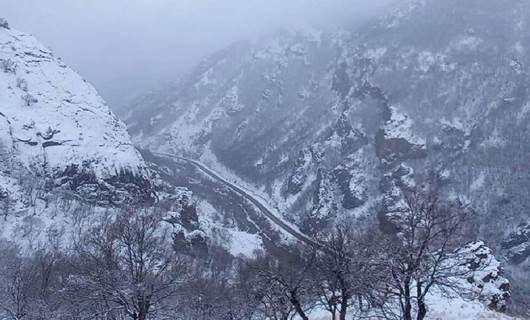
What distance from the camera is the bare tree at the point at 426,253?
3162cm

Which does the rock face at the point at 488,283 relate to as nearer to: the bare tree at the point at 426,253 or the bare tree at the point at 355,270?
the bare tree at the point at 355,270

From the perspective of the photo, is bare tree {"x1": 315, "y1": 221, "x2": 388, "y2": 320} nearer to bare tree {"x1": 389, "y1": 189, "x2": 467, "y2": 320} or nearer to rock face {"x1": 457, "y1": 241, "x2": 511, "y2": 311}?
bare tree {"x1": 389, "y1": 189, "x2": 467, "y2": 320}

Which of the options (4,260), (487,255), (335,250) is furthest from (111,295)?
(4,260)

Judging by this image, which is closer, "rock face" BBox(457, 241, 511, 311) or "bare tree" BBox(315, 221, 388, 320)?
"bare tree" BBox(315, 221, 388, 320)

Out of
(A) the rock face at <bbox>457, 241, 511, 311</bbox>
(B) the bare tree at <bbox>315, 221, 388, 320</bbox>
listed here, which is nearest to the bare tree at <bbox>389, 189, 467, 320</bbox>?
(B) the bare tree at <bbox>315, 221, 388, 320</bbox>

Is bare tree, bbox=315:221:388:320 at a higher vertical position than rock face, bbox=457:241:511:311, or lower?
lower

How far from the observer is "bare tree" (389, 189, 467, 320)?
104ft

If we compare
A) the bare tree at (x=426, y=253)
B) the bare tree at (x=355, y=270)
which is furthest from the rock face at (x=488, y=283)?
the bare tree at (x=426, y=253)

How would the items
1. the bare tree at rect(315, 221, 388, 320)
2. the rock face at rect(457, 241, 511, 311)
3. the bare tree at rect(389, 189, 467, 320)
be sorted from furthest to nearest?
the rock face at rect(457, 241, 511, 311) < the bare tree at rect(315, 221, 388, 320) < the bare tree at rect(389, 189, 467, 320)

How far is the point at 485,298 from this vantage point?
49000 millimetres

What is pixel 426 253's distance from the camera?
1283 inches

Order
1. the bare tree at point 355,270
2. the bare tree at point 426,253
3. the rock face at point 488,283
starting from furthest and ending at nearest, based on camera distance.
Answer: the rock face at point 488,283 < the bare tree at point 355,270 < the bare tree at point 426,253

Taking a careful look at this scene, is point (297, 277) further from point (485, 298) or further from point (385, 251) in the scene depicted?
point (485, 298)

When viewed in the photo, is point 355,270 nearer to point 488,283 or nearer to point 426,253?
point 426,253
